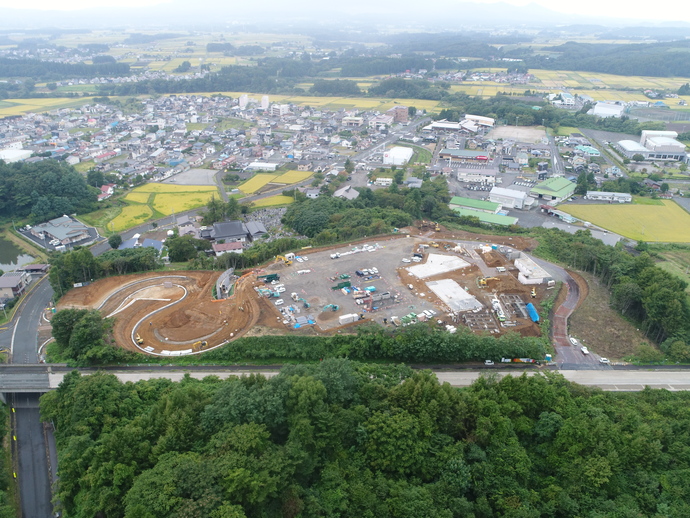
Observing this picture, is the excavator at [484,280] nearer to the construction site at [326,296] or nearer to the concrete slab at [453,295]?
the construction site at [326,296]

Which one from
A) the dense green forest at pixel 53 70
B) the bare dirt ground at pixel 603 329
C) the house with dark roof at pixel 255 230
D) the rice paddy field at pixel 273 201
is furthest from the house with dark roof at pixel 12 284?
the dense green forest at pixel 53 70

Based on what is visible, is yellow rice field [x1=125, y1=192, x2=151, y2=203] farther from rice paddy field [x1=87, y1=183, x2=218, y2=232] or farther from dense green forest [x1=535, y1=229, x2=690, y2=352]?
dense green forest [x1=535, y1=229, x2=690, y2=352]

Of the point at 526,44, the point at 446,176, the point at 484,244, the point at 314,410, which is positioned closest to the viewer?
the point at 314,410

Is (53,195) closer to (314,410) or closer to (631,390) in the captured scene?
(314,410)

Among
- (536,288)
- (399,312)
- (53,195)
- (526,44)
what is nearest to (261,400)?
(399,312)

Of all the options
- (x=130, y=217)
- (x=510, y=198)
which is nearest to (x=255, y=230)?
(x=130, y=217)

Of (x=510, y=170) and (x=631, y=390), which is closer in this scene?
(x=631, y=390)
